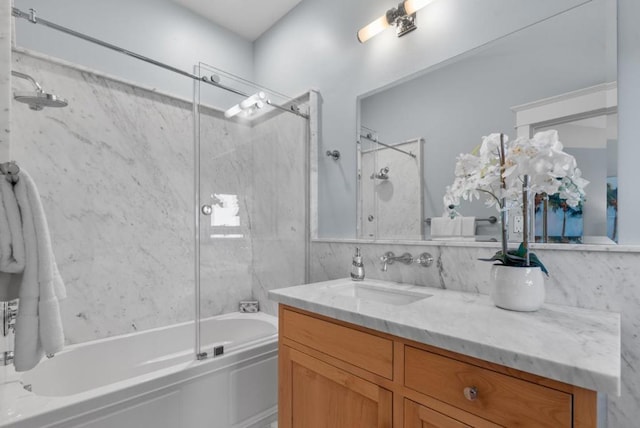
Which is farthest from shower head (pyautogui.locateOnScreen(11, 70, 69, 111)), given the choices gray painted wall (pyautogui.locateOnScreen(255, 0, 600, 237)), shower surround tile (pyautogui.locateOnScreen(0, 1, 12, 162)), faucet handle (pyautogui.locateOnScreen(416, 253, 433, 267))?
faucet handle (pyautogui.locateOnScreen(416, 253, 433, 267))

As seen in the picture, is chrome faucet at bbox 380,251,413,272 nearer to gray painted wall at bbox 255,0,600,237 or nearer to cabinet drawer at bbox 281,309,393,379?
gray painted wall at bbox 255,0,600,237

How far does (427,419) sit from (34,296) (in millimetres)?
1089

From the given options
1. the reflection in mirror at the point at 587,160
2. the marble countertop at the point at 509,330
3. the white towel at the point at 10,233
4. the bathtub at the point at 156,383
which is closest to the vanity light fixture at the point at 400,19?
the reflection in mirror at the point at 587,160

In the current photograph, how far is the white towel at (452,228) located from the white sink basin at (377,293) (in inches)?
11.8

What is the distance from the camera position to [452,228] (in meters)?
1.39

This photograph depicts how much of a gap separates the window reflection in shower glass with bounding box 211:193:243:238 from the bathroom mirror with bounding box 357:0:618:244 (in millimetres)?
841

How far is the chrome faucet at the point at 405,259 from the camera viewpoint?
1.41 m

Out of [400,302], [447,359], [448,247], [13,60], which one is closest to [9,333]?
[13,60]

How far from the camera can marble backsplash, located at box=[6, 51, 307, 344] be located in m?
1.82

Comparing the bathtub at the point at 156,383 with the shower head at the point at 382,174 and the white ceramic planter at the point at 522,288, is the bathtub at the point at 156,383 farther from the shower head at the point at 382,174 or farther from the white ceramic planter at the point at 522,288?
the white ceramic planter at the point at 522,288

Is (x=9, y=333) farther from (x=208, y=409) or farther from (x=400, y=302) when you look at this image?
(x=400, y=302)

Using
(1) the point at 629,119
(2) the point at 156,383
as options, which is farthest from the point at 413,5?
(2) the point at 156,383

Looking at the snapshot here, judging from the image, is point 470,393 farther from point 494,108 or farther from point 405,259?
point 494,108

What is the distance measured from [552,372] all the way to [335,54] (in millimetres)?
1965
